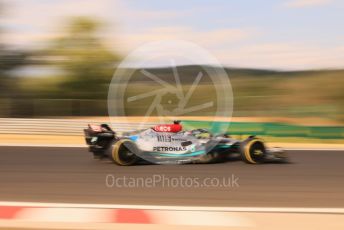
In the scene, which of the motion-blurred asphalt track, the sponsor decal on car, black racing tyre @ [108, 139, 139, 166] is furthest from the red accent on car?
the motion-blurred asphalt track

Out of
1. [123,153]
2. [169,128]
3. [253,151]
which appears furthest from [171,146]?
[253,151]

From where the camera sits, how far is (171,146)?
28.7 ft

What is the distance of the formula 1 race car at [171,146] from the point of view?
28.6 ft

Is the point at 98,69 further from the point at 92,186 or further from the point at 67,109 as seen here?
the point at 92,186

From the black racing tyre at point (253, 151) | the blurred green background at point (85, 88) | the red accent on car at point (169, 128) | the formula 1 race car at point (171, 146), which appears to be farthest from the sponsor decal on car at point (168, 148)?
the blurred green background at point (85, 88)

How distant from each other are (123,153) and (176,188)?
2.17 meters

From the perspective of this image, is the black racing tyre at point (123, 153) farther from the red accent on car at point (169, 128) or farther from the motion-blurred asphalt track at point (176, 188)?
the red accent on car at point (169, 128)

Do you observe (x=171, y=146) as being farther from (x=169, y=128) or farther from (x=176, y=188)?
(x=176, y=188)

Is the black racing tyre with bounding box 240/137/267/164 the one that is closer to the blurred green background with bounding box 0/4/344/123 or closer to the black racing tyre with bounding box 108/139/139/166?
the black racing tyre with bounding box 108/139/139/166

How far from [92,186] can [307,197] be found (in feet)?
9.57

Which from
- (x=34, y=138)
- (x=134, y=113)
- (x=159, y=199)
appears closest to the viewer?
(x=159, y=199)

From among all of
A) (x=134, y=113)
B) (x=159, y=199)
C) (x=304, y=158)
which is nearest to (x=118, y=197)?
(x=159, y=199)

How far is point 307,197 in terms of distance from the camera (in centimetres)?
648

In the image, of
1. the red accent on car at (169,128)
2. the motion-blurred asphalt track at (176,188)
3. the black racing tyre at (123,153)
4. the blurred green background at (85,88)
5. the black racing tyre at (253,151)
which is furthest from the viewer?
the blurred green background at (85,88)
